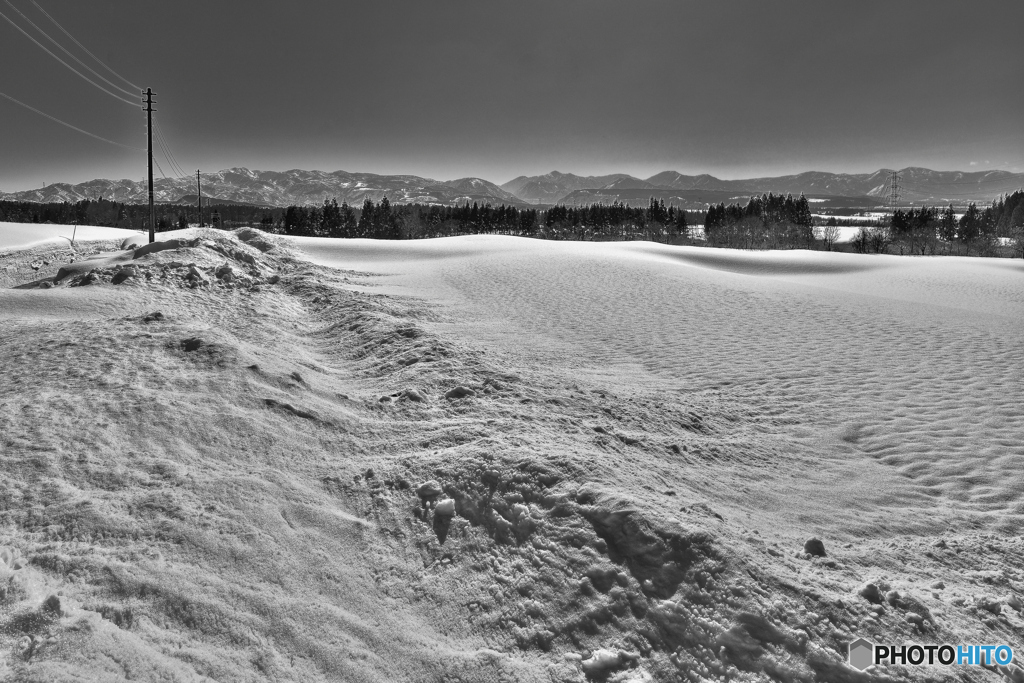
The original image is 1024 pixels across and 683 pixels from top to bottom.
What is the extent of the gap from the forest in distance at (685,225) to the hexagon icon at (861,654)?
77.5 m

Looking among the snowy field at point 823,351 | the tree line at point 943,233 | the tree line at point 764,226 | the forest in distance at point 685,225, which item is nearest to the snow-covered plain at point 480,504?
the snowy field at point 823,351

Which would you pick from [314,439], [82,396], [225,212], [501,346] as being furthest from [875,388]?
[225,212]

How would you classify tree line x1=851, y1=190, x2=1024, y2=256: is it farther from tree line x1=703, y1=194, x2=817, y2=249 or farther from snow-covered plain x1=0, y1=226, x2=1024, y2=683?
snow-covered plain x1=0, y1=226, x2=1024, y2=683

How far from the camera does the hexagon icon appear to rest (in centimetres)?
279

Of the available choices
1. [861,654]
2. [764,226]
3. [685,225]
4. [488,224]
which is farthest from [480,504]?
[488,224]

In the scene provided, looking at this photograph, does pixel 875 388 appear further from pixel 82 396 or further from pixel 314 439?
pixel 82 396

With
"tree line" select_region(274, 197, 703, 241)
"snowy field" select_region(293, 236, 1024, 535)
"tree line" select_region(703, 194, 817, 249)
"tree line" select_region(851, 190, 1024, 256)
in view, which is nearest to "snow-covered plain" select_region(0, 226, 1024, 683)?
"snowy field" select_region(293, 236, 1024, 535)

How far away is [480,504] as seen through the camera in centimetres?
422

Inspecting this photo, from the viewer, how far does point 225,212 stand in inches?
6939

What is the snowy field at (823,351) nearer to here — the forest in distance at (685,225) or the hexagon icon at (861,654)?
the hexagon icon at (861,654)

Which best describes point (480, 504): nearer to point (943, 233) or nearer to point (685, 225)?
point (685, 225)

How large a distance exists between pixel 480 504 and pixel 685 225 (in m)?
107

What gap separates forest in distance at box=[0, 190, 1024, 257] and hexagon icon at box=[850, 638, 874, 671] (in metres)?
77.5

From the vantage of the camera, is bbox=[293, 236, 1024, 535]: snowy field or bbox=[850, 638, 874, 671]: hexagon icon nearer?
bbox=[850, 638, 874, 671]: hexagon icon
